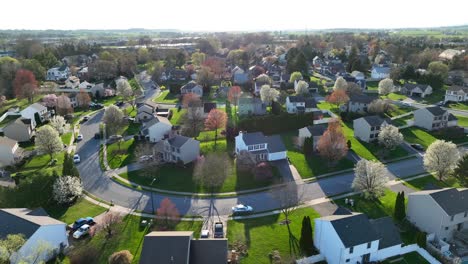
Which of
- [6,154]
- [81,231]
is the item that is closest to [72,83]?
[6,154]

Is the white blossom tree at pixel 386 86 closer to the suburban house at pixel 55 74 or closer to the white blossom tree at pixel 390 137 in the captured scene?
the white blossom tree at pixel 390 137

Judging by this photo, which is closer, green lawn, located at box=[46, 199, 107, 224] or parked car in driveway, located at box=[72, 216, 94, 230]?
parked car in driveway, located at box=[72, 216, 94, 230]

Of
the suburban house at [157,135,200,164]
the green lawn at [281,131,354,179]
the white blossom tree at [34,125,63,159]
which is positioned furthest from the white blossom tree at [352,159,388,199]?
the white blossom tree at [34,125,63,159]

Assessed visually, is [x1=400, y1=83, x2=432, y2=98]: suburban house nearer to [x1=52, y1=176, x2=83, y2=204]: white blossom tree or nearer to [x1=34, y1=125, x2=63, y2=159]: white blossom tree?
[x1=34, y1=125, x2=63, y2=159]: white blossom tree

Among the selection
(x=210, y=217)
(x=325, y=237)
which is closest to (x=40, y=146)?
(x=210, y=217)

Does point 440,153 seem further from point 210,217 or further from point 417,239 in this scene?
point 210,217

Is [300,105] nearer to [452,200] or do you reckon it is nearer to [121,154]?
[121,154]
